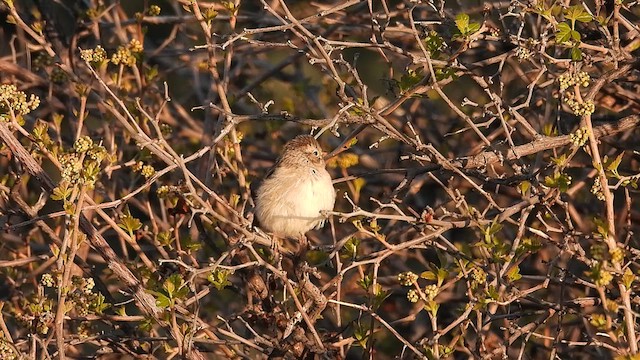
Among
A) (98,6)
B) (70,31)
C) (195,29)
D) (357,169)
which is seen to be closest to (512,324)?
(357,169)

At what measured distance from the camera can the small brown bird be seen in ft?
18.4

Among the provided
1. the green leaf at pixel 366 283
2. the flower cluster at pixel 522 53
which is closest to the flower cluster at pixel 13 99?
the green leaf at pixel 366 283

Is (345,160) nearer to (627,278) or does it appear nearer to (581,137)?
(581,137)

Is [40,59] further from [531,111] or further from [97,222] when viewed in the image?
[531,111]

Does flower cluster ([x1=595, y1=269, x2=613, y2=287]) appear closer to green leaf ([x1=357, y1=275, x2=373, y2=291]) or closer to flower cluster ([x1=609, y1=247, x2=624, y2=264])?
flower cluster ([x1=609, y1=247, x2=624, y2=264])

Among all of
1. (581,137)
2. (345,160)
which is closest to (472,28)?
(581,137)

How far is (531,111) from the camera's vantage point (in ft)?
19.8

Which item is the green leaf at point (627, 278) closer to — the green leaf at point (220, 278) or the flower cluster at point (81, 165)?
the green leaf at point (220, 278)

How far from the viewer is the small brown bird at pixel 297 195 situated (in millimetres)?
5613

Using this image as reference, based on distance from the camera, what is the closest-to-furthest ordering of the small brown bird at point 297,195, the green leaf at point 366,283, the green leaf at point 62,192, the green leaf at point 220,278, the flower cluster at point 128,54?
the green leaf at point 62,192
the green leaf at point 220,278
the green leaf at point 366,283
the flower cluster at point 128,54
the small brown bird at point 297,195

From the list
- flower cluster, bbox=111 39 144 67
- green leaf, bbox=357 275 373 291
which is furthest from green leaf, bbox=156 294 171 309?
flower cluster, bbox=111 39 144 67

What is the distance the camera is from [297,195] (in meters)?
5.70

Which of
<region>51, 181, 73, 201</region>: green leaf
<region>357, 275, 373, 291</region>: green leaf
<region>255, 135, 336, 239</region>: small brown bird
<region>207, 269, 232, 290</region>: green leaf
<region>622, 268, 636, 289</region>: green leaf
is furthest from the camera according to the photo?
<region>255, 135, 336, 239</region>: small brown bird

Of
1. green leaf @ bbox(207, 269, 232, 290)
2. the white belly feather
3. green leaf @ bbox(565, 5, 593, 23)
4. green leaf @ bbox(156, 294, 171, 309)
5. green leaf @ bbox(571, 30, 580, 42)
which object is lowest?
the white belly feather
